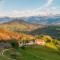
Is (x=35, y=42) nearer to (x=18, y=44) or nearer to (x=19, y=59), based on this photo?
(x=18, y=44)

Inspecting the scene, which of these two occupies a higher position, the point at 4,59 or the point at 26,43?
the point at 4,59

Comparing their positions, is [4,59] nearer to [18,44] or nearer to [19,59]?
[19,59]

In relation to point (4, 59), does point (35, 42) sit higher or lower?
lower

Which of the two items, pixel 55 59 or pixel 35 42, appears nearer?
pixel 55 59

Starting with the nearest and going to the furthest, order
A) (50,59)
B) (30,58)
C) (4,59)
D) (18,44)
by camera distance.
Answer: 1. (4,59)
2. (30,58)
3. (50,59)
4. (18,44)

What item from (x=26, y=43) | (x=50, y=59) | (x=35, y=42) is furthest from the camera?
(x=35, y=42)

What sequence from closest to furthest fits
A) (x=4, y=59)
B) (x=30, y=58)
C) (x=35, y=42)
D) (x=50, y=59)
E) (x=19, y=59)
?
1. (x=4, y=59)
2. (x=19, y=59)
3. (x=30, y=58)
4. (x=50, y=59)
5. (x=35, y=42)

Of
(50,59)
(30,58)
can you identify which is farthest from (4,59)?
(50,59)

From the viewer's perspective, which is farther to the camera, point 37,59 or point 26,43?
point 26,43

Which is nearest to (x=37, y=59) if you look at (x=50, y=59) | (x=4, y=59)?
(x=50, y=59)
